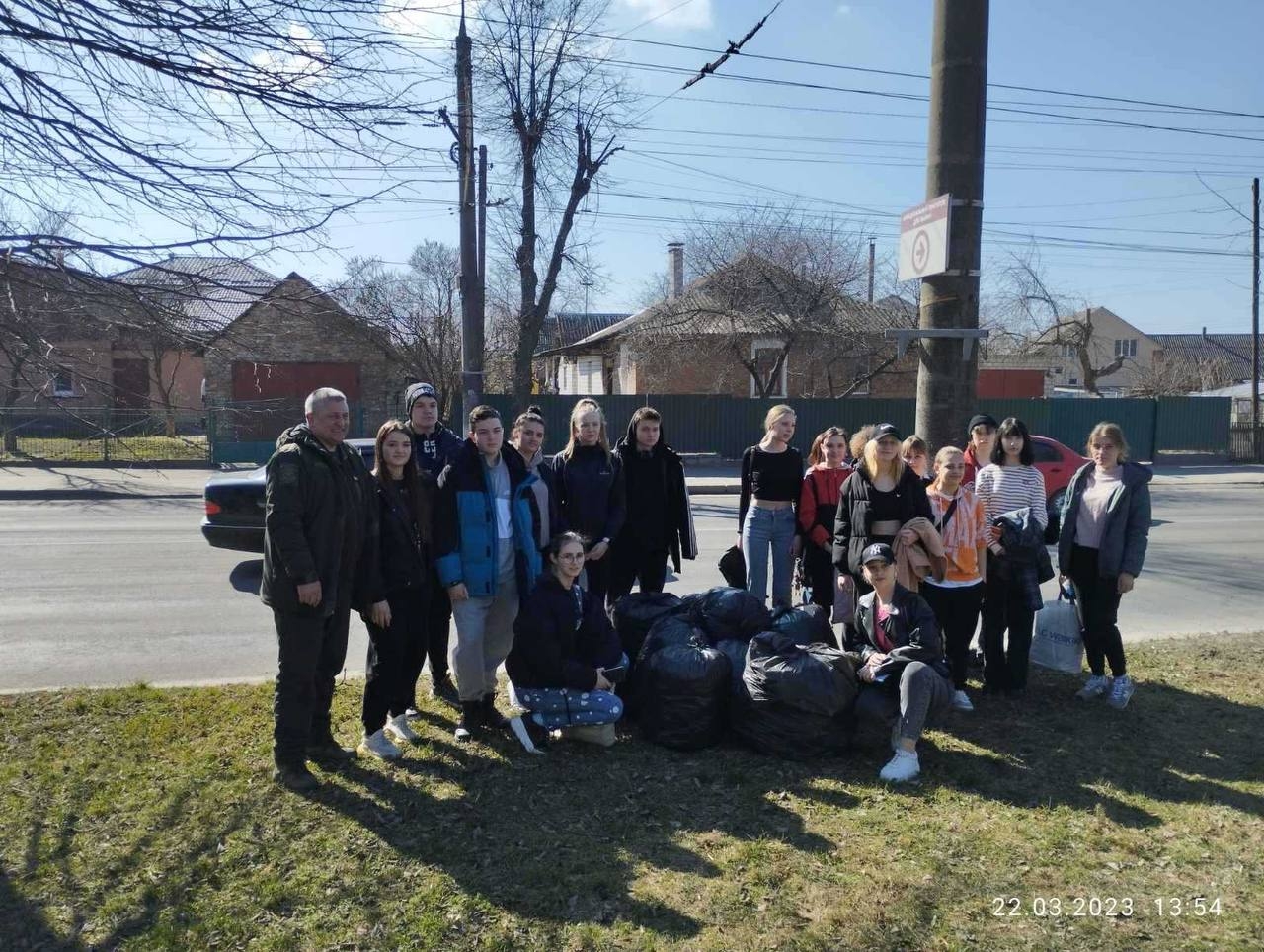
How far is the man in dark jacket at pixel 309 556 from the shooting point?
4.00 metres

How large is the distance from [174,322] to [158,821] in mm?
2108

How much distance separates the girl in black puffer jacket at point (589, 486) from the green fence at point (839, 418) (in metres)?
16.1

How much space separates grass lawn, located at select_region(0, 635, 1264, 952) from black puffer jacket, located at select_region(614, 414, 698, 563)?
159 centimetres

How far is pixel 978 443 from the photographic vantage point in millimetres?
5875

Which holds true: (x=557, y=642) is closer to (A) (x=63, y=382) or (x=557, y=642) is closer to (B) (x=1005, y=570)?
(A) (x=63, y=382)

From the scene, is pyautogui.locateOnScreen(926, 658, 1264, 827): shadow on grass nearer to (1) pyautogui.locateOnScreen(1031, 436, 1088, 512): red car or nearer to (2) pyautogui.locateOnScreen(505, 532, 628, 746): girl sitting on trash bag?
(2) pyautogui.locateOnScreen(505, 532, 628, 746): girl sitting on trash bag

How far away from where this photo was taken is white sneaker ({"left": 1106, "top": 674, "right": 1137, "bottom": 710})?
5316mm

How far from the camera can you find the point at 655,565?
6148 mm

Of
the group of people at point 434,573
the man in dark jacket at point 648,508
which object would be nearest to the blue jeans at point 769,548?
the man in dark jacket at point 648,508

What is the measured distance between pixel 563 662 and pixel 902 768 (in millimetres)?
1700

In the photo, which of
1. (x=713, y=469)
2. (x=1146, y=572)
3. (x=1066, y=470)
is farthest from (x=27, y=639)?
(x=713, y=469)

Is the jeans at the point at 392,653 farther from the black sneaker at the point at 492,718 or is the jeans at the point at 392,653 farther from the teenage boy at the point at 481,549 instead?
the black sneaker at the point at 492,718

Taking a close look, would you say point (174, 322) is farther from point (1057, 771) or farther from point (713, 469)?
point (713, 469)

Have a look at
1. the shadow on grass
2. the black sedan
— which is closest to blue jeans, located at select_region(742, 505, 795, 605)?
the shadow on grass
